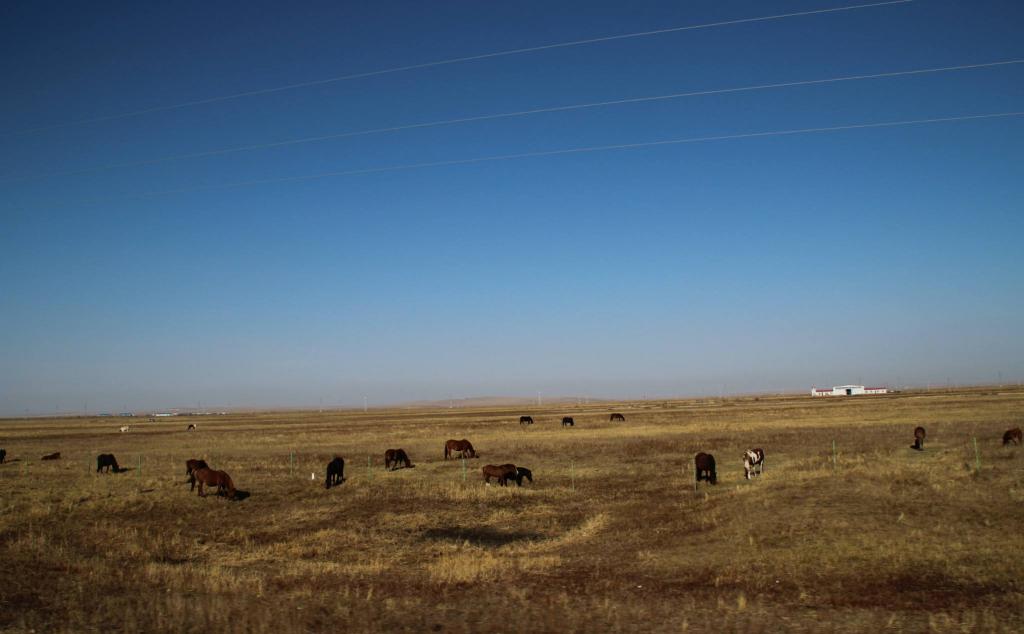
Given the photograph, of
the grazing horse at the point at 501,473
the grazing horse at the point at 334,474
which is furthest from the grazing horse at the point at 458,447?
the grazing horse at the point at 501,473

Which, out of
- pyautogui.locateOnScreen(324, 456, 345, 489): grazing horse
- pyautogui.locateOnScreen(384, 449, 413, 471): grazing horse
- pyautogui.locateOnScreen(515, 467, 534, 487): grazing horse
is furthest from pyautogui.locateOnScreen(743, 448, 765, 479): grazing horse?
pyautogui.locateOnScreen(324, 456, 345, 489): grazing horse

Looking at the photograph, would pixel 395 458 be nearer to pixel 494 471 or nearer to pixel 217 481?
pixel 494 471

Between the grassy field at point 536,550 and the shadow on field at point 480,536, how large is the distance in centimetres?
13

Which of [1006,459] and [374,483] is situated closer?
[1006,459]

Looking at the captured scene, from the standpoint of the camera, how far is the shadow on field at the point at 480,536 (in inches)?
748

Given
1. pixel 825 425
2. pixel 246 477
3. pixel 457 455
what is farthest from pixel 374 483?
pixel 825 425

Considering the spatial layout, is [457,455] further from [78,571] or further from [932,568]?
[932,568]

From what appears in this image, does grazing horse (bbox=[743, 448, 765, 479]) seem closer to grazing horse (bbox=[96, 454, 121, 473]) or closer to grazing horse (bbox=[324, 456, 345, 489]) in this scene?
grazing horse (bbox=[324, 456, 345, 489])

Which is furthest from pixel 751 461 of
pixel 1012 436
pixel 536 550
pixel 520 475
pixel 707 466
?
pixel 1012 436

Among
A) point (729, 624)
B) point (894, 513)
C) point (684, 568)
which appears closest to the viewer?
point (729, 624)

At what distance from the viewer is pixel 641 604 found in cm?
1205

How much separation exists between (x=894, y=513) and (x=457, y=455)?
89.7 ft

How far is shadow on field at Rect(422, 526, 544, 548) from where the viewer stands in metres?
19.0

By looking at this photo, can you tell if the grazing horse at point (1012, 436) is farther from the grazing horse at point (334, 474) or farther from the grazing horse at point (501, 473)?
the grazing horse at point (334, 474)
